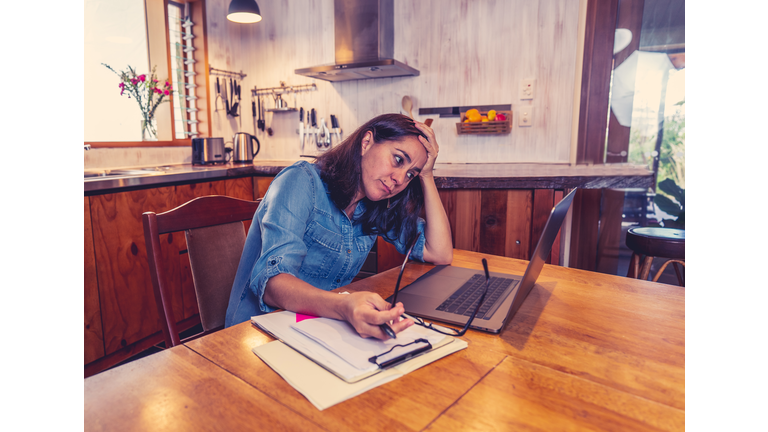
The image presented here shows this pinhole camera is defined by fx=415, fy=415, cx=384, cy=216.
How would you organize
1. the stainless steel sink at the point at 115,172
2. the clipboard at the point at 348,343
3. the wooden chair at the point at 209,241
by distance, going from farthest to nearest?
the stainless steel sink at the point at 115,172 < the wooden chair at the point at 209,241 < the clipboard at the point at 348,343

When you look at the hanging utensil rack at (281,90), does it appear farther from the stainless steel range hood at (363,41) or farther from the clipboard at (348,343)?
the clipboard at (348,343)

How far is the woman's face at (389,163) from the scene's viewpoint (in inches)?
44.1

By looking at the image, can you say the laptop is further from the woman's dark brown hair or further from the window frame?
the window frame

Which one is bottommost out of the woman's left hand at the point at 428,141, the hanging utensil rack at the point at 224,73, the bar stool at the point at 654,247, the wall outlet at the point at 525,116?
the bar stool at the point at 654,247

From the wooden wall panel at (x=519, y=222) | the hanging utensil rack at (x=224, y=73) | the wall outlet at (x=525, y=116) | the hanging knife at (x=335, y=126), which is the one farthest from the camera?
the hanging utensil rack at (x=224, y=73)

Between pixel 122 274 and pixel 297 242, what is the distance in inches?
61.2

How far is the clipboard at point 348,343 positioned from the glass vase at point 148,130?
2905 mm

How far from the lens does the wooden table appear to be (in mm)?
471

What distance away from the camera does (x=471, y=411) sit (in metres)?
0.49

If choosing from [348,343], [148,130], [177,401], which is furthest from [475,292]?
[148,130]

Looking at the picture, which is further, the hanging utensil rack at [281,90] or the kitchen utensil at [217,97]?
the kitchen utensil at [217,97]

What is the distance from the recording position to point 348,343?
0.64 m

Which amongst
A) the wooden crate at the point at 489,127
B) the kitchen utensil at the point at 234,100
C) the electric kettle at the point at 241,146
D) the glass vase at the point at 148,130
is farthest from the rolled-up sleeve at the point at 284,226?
the kitchen utensil at the point at 234,100
